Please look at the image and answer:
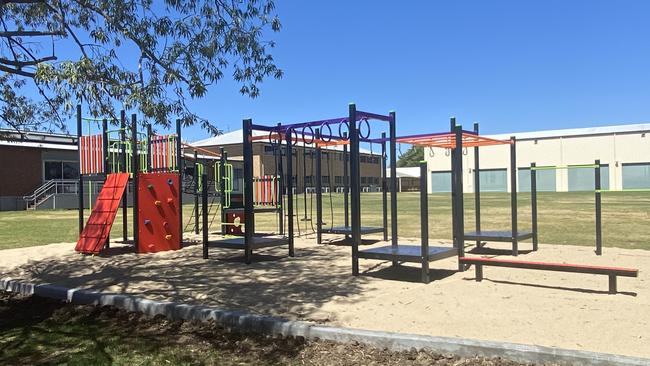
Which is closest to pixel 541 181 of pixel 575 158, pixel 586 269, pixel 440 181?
pixel 575 158

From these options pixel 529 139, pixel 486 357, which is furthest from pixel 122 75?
pixel 529 139

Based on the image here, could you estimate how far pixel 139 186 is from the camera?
12.5 meters

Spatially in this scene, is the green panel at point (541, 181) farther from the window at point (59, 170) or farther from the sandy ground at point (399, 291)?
the sandy ground at point (399, 291)

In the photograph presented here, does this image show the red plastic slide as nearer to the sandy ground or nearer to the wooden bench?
the sandy ground

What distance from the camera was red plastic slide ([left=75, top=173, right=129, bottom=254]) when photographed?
12.2 meters

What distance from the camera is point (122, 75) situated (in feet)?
23.6

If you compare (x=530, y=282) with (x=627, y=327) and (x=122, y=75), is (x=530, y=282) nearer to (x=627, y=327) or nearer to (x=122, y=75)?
(x=627, y=327)

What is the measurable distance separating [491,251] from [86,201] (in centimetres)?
3267

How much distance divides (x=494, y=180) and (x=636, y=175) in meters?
15.0

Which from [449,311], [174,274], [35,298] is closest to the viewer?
[449,311]

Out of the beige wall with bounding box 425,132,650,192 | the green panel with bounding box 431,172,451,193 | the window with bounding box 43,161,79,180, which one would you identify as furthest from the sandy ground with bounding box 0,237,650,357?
the green panel with bounding box 431,172,451,193

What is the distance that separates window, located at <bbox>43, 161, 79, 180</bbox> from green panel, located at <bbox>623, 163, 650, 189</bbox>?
174ft

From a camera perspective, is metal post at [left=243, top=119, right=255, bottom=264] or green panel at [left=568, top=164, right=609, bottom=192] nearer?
metal post at [left=243, top=119, right=255, bottom=264]

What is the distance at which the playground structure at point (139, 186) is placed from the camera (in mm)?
12477
